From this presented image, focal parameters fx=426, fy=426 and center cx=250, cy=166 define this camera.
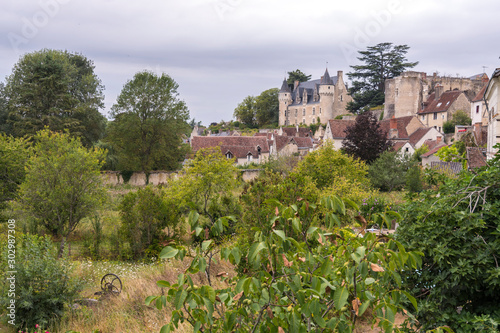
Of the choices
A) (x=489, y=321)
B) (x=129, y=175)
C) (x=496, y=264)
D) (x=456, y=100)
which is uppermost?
(x=456, y=100)

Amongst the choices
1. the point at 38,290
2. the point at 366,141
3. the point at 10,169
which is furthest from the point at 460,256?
the point at 366,141

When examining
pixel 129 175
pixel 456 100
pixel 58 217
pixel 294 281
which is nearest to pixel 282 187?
pixel 294 281

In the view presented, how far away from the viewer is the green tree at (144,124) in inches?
1519

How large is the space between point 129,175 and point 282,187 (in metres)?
31.3

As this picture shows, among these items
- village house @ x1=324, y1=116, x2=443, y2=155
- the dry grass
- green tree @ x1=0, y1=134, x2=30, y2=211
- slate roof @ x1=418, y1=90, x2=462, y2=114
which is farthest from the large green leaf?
slate roof @ x1=418, y1=90, x2=462, y2=114

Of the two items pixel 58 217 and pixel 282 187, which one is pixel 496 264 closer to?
pixel 282 187

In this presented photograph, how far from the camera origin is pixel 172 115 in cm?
4009

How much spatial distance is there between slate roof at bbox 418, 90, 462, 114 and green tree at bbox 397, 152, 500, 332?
5760 centimetres

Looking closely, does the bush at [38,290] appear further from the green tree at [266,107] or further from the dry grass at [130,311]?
the green tree at [266,107]

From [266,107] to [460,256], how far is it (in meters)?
95.6

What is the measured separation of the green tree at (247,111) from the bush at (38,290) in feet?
299

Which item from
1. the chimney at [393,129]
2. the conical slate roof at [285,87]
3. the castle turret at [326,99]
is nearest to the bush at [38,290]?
the chimney at [393,129]

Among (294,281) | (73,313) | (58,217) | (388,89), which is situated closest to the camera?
(294,281)

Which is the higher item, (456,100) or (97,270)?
(456,100)
